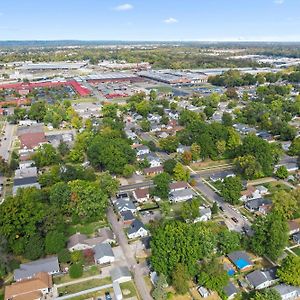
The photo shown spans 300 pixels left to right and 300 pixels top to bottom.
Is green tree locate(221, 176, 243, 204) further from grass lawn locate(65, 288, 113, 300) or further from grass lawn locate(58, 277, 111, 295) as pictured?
grass lawn locate(65, 288, 113, 300)

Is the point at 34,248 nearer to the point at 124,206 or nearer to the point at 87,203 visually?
the point at 87,203

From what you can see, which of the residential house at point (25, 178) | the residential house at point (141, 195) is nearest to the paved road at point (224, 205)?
the residential house at point (141, 195)

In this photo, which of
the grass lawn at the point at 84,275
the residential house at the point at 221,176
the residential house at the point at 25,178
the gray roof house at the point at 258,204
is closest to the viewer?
the grass lawn at the point at 84,275

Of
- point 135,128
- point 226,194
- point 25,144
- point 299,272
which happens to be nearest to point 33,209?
point 226,194

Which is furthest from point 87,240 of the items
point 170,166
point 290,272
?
point 290,272

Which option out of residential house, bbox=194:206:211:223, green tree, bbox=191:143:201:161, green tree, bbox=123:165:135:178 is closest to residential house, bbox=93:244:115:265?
residential house, bbox=194:206:211:223

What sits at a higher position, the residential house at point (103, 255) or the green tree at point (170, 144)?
the green tree at point (170, 144)

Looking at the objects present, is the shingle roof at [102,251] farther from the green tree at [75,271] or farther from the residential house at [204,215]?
the residential house at [204,215]
